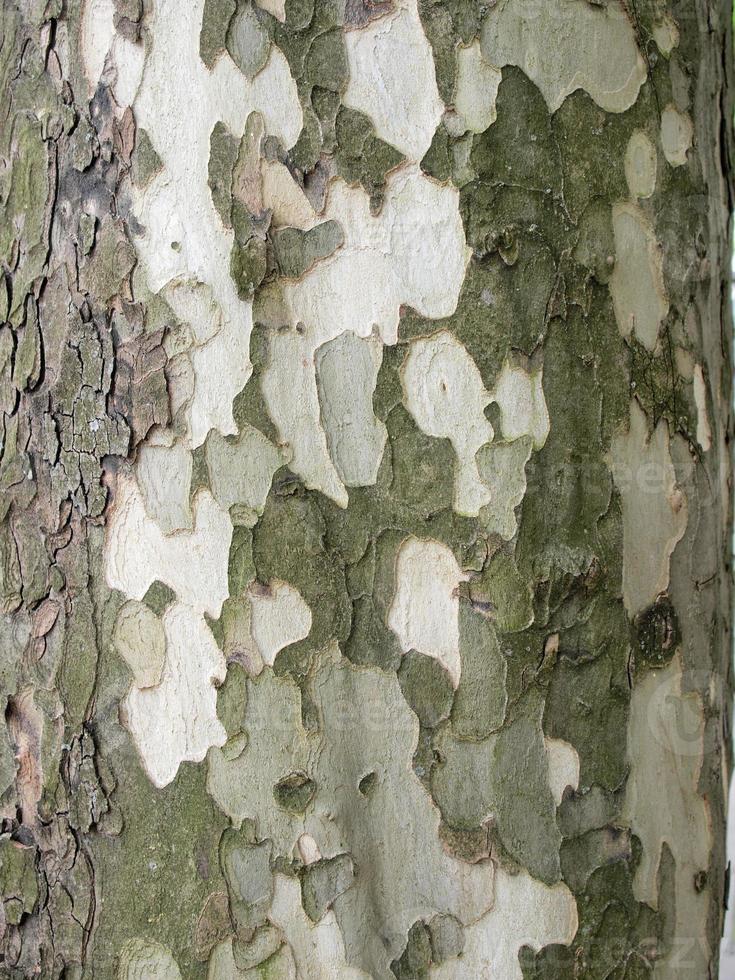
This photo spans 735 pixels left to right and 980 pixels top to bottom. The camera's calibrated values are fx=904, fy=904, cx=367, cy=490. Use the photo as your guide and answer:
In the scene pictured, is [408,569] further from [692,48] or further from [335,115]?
[692,48]

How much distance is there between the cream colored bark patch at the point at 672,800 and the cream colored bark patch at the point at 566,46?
631 mm

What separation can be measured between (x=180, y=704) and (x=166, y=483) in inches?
9.5

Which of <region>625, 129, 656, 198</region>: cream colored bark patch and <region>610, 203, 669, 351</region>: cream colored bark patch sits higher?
<region>625, 129, 656, 198</region>: cream colored bark patch

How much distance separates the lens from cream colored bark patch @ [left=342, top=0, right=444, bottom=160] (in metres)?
0.93

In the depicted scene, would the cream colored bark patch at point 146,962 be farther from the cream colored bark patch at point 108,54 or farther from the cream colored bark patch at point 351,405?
the cream colored bark patch at point 108,54

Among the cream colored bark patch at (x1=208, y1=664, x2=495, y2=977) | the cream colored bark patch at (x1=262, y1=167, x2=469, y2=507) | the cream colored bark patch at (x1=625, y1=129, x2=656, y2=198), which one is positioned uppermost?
the cream colored bark patch at (x1=625, y1=129, x2=656, y2=198)

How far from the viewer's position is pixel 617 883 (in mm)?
964

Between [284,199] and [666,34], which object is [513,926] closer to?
[284,199]

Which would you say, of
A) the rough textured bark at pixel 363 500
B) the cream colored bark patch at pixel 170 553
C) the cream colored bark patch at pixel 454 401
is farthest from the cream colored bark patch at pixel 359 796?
the cream colored bark patch at pixel 454 401

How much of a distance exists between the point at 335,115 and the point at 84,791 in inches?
30.8

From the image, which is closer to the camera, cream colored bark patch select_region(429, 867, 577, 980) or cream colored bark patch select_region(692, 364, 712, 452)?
cream colored bark patch select_region(429, 867, 577, 980)

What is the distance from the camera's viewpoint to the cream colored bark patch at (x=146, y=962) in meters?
0.97

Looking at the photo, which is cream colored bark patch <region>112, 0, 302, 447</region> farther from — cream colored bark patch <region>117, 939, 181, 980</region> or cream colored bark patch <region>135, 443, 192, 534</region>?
cream colored bark patch <region>117, 939, 181, 980</region>

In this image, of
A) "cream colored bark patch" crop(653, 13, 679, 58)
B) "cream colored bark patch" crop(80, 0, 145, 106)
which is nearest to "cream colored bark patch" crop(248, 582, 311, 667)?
"cream colored bark patch" crop(80, 0, 145, 106)
